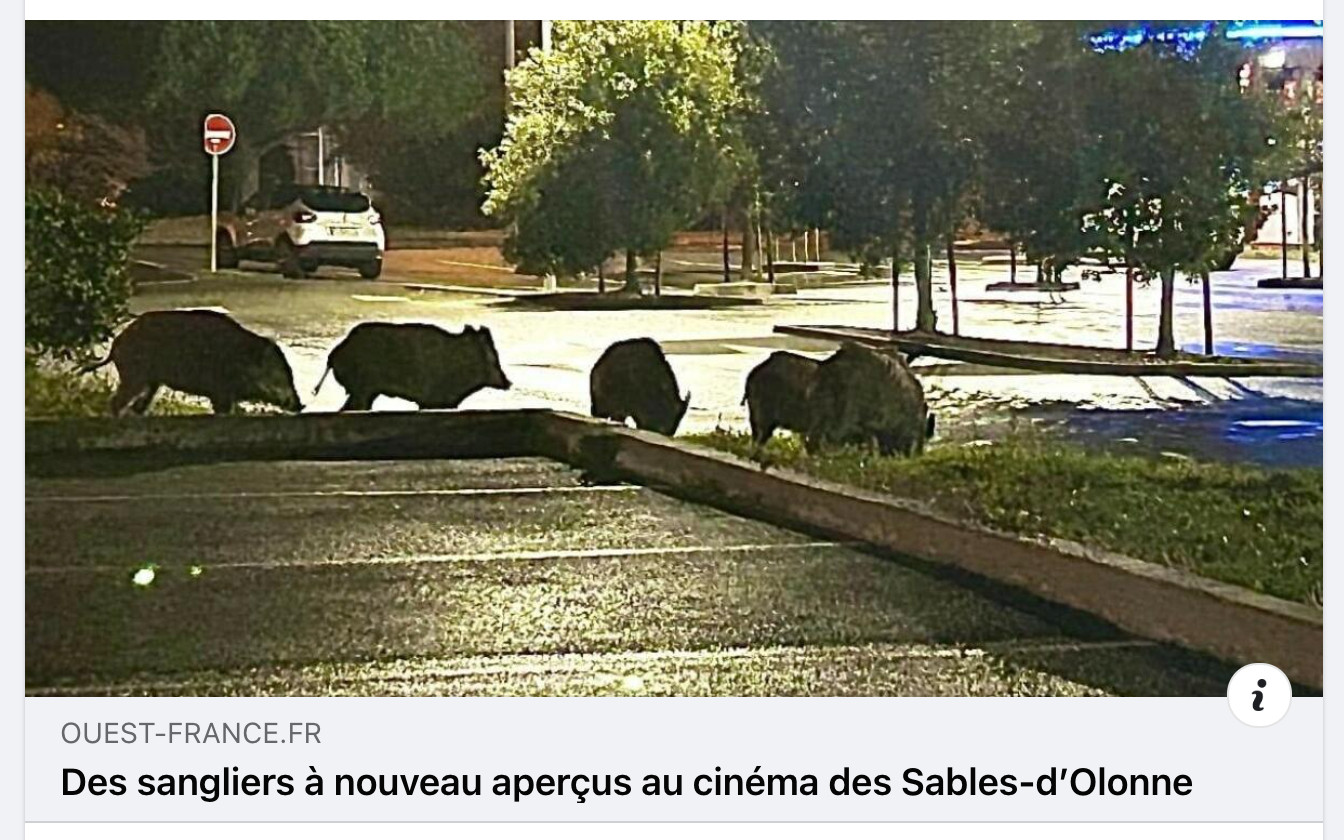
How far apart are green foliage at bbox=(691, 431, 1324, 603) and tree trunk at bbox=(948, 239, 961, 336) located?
0.26 meters

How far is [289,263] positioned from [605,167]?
2.28 ft

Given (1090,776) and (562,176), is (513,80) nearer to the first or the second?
(562,176)

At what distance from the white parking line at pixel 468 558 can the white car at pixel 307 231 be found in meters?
0.60

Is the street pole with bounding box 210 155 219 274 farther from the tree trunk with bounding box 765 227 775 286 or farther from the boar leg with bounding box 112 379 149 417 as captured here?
the tree trunk with bounding box 765 227 775 286

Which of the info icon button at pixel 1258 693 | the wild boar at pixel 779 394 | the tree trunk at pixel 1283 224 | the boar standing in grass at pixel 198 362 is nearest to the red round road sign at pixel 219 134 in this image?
the boar standing in grass at pixel 198 362

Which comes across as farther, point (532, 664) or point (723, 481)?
point (723, 481)

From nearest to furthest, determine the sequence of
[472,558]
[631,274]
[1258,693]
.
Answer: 1. [1258,693]
2. [472,558]
3. [631,274]

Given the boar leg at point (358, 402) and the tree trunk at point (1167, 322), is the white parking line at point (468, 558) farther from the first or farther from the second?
the tree trunk at point (1167, 322)

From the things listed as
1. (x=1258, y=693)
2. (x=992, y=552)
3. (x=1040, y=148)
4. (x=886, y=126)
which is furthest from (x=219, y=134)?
(x=1258, y=693)

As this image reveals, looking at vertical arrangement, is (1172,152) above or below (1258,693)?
above

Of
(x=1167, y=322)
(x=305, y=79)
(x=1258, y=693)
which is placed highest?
(x=305, y=79)

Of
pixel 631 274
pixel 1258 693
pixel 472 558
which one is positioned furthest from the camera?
pixel 631 274

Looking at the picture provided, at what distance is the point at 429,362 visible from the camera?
190 inches

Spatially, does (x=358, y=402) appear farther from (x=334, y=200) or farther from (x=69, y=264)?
(x=69, y=264)
